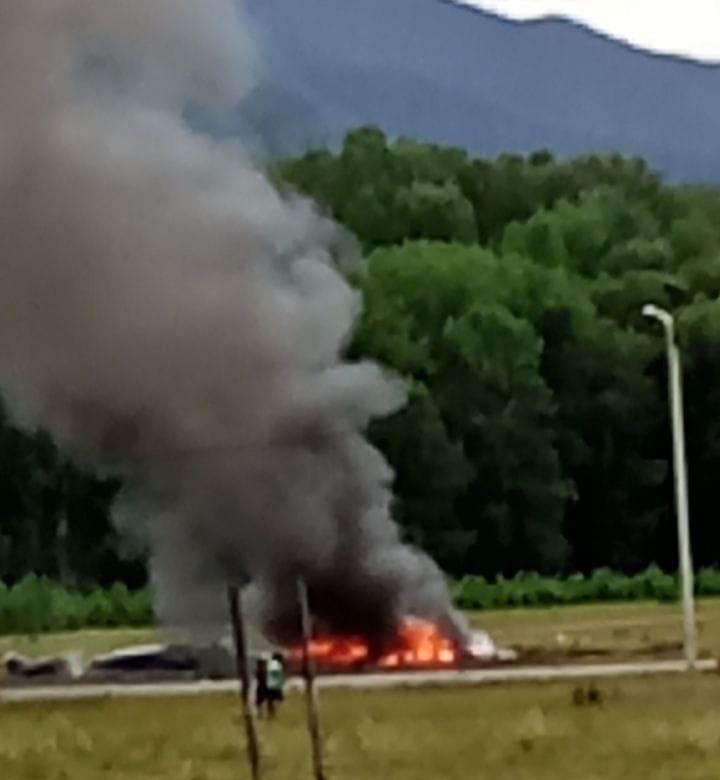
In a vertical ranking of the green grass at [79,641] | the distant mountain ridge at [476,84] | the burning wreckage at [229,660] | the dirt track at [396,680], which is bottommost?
the dirt track at [396,680]

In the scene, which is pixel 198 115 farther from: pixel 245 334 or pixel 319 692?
pixel 319 692

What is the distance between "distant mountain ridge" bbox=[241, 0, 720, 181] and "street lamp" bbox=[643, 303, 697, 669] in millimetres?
236

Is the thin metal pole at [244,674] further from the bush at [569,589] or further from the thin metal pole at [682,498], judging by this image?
the thin metal pole at [682,498]

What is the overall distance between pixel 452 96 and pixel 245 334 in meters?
0.50

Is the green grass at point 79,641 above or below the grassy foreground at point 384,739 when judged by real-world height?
above

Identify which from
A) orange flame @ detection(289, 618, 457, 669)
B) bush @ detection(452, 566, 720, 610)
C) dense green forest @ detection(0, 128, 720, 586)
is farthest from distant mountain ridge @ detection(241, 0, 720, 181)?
orange flame @ detection(289, 618, 457, 669)

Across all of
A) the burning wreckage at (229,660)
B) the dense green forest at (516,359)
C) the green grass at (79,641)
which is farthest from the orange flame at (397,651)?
the green grass at (79,641)

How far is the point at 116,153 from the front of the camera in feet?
11.5

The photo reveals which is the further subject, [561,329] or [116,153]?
[561,329]

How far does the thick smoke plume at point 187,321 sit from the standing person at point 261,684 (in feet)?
0.19

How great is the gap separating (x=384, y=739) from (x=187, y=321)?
687 mm

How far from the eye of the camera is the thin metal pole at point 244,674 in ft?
11.8

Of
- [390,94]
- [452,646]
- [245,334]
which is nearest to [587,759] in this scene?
[452,646]

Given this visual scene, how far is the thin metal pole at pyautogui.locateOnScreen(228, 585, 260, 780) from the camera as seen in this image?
3584 millimetres
